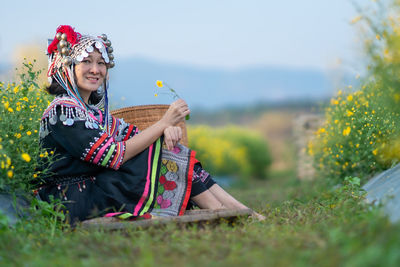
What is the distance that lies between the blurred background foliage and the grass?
0.68m

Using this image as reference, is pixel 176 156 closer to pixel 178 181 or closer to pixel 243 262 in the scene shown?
pixel 178 181

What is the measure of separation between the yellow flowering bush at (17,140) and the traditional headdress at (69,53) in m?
0.30

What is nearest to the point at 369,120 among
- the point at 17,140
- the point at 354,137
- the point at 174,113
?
the point at 354,137

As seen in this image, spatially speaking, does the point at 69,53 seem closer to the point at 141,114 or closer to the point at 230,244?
the point at 141,114

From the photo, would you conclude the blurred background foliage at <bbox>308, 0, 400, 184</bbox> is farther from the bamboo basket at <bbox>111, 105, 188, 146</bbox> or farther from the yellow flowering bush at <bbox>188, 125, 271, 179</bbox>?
the yellow flowering bush at <bbox>188, 125, 271, 179</bbox>

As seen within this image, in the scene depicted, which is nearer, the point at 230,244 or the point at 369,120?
the point at 230,244

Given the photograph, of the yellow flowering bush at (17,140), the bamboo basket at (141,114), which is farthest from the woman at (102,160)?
the bamboo basket at (141,114)

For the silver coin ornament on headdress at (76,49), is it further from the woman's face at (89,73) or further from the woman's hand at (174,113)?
the woman's hand at (174,113)

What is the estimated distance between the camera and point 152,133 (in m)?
3.12

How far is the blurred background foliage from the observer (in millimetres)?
2467

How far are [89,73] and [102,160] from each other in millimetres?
732

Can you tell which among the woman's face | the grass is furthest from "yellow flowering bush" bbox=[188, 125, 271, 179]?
the grass

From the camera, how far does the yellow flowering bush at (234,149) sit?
11750 mm

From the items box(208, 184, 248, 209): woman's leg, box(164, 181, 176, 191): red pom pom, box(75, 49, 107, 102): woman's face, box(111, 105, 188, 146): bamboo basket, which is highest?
box(75, 49, 107, 102): woman's face
